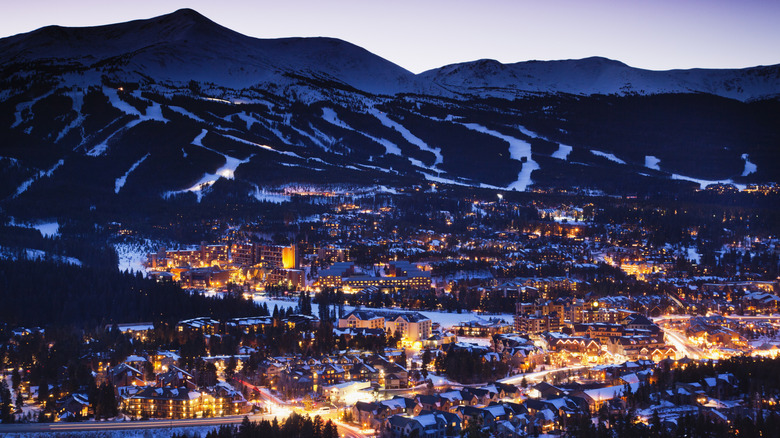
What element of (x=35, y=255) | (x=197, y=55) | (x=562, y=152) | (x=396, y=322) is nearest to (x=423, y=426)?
(x=396, y=322)

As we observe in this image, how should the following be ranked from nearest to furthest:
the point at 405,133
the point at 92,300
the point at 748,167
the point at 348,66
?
the point at 92,300
the point at 748,167
the point at 405,133
the point at 348,66

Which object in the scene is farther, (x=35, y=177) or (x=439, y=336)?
(x=35, y=177)

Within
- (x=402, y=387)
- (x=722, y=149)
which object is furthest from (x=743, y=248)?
(x=722, y=149)

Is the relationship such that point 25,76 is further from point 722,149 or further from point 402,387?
point 402,387

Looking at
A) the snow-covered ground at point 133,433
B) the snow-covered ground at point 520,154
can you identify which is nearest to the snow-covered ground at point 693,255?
the snow-covered ground at point 520,154

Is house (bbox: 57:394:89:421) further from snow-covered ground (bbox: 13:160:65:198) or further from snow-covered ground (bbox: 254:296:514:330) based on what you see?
snow-covered ground (bbox: 13:160:65:198)

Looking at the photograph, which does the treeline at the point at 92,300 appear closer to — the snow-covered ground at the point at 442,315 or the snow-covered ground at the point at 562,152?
the snow-covered ground at the point at 442,315

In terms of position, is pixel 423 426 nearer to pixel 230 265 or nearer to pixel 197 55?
pixel 230 265
